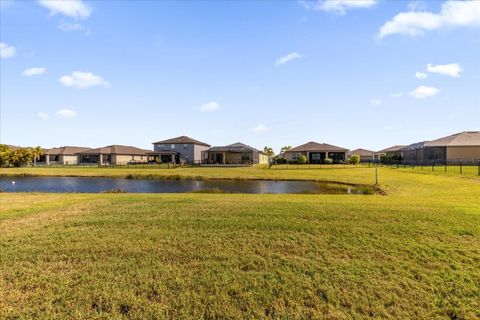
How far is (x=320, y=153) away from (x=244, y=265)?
2481 inches

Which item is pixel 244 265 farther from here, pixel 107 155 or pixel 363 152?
pixel 363 152

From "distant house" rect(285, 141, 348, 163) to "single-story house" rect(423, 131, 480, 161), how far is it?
15.9 meters

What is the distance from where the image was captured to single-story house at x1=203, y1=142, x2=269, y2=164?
206 ft

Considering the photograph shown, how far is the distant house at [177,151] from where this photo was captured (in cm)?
6788

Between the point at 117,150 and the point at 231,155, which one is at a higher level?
the point at 117,150

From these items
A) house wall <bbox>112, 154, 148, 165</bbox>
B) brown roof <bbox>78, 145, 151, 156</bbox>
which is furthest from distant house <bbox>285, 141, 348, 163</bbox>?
house wall <bbox>112, 154, 148, 165</bbox>

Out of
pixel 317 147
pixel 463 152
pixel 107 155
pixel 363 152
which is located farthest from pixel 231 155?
pixel 363 152

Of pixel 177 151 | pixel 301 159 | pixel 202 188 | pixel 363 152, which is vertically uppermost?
pixel 363 152

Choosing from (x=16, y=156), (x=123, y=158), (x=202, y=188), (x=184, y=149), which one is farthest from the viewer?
(x=123, y=158)

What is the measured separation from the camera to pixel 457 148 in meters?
52.8

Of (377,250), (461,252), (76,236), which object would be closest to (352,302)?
(377,250)

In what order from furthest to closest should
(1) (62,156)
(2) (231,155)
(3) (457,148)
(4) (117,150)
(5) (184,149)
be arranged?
1. (1) (62,156)
2. (4) (117,150)
3. (5) (184,149)
4. (2) (231,155)
5. (3) (457,148)

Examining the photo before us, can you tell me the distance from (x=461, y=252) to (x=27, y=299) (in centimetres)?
863

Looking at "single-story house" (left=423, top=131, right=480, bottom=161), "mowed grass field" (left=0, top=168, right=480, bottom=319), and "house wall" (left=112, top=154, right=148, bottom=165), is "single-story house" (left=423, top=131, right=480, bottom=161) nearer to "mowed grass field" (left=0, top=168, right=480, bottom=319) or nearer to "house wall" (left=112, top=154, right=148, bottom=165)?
"mowed grass field" (left=0, top=168, right=480, bottom=319)
